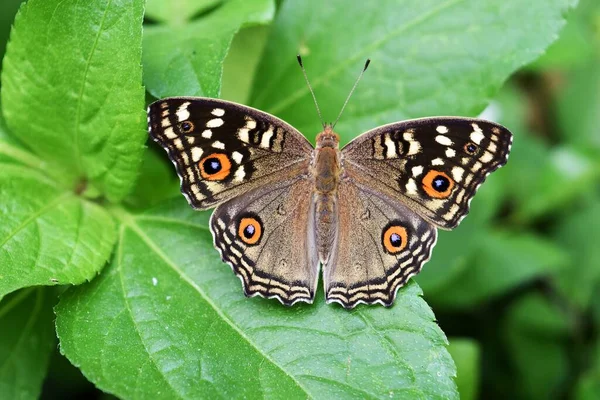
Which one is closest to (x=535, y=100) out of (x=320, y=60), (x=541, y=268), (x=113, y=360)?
(x=541, y=268)

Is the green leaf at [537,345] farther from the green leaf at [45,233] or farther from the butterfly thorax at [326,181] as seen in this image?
the green leaf at [45,233]

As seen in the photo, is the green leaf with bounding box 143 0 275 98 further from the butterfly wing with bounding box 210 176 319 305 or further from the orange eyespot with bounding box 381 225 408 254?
the orange eyespot with bounding box 381 225 408 254

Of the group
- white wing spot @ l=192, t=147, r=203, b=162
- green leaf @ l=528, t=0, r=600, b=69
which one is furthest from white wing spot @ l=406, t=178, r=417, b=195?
green leaf @ l=528, t=0, r=600, b=69

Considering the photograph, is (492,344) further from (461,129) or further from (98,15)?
(98,15)

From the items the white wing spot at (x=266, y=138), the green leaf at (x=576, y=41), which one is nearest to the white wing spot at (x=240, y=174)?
the white wing spot at (x=266, y=138)

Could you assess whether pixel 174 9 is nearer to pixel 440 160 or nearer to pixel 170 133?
pixel 170 133

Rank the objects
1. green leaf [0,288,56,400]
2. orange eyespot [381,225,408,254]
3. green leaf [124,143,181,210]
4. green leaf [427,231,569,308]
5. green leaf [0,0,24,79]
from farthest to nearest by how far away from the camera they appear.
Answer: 1. green leaf [427,231,569,308]
2. green leaf [0,0,24,79]
3. green leaf [124,143,181,210]
4. green leaf [0,288,56,400]
5. orange eyespot [381,225,408,254]

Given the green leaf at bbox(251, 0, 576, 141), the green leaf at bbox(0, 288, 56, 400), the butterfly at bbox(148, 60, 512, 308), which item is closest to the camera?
the butterfly at bbox(148, 60, 512, 308)
